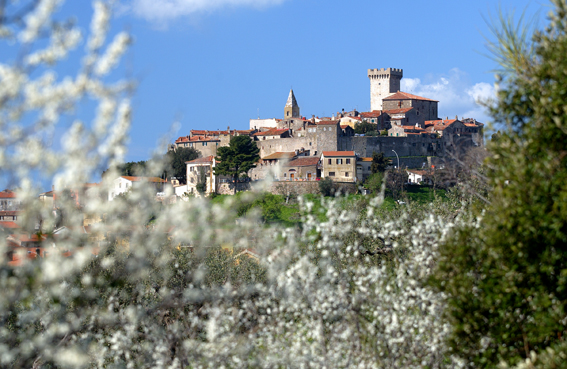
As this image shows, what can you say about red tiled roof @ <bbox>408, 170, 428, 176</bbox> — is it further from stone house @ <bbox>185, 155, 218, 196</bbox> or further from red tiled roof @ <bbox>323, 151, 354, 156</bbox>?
stone house @ <bbox>185, 155, 218, 196</bbox>

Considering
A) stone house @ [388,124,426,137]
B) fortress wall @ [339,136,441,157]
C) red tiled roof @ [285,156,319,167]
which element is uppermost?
stone house @ [388,124,426,137]

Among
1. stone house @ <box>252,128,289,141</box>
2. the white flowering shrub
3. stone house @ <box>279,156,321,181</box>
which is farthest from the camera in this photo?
stone house @ <box>252,128,289,141</box>

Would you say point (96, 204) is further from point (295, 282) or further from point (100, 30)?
point (295, 282)

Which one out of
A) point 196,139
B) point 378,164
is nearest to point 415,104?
point 378,164

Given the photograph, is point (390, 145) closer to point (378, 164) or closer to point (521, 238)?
point (378, 164)

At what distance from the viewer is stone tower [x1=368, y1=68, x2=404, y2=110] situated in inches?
4471

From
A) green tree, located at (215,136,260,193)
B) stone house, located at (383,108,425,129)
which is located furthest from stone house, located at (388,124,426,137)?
green tree, located at (215,136,260,193)

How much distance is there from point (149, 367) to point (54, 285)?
4.25 m

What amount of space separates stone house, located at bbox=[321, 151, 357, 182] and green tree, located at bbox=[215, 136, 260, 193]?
8.77m

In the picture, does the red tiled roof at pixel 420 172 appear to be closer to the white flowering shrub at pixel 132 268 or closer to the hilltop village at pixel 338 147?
the hilltop village at pixel 338 147

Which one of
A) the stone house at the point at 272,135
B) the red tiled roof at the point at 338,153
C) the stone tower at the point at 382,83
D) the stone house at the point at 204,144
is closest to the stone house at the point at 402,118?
the stone tower at the point at 382,83

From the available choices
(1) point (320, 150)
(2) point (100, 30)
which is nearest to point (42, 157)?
(2) point (100, 30)

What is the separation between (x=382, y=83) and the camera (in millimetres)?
114375

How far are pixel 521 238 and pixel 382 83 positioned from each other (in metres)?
110
